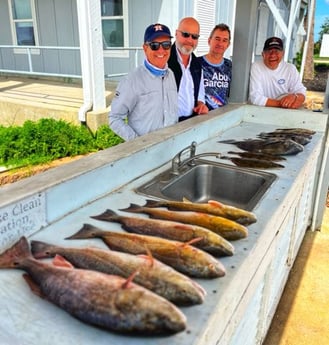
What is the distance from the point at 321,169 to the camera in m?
3.60

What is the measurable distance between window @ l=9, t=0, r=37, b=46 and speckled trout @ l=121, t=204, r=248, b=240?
930 centimetres

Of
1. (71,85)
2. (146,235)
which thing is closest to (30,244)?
(146,235)

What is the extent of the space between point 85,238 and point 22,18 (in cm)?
985

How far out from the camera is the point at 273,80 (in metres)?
3.69

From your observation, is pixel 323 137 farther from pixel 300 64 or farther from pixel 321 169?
pixel 300 64

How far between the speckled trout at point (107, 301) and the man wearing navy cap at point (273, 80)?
2.94 metres

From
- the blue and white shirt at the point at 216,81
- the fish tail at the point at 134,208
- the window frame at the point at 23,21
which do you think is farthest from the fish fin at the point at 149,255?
the window frame at the point at 23,21

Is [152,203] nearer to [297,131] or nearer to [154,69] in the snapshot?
[154,69]

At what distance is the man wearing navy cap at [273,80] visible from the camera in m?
3.55

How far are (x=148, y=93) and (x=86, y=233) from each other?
1.60m

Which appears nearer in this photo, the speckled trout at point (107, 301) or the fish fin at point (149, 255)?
the speckled trout at point (107, 301)

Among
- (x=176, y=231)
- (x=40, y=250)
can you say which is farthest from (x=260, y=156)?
(x=40, y=250)

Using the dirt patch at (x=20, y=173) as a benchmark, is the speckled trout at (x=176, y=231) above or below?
above

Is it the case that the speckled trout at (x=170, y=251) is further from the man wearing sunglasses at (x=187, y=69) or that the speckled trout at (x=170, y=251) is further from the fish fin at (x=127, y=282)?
the man wearing sunglasses at (x=187, y=69)
